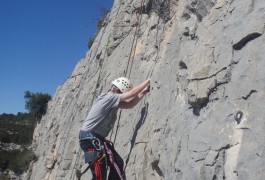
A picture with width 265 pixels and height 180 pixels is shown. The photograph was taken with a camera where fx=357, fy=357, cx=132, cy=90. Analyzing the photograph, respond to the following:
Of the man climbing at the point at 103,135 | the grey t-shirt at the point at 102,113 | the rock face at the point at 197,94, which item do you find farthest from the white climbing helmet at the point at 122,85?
the rock face at the point at 197,94

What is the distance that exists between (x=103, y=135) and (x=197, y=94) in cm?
243

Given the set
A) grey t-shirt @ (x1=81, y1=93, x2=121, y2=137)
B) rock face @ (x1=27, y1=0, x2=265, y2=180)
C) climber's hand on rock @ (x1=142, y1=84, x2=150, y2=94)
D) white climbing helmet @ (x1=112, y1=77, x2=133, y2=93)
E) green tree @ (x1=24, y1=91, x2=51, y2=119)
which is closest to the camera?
rock face @ (x1=27, y1=0, x2=265, y2=180)

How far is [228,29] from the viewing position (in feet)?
15.9

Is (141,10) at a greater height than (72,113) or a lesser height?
greater

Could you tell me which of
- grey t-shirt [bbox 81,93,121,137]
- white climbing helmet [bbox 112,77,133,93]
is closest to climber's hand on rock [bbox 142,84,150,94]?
white climbing helmet [bbox 112,77,133,93]

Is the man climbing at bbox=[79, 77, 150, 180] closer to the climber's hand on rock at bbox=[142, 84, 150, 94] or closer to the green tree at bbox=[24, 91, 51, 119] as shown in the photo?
the climber's hand on rock at bbox=[142, 84, 150, 94]

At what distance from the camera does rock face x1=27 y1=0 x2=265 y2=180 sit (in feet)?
13.1

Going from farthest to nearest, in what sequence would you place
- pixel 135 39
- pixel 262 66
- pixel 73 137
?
pixel 73 137 → pixel 135 39 → pixel 262 66

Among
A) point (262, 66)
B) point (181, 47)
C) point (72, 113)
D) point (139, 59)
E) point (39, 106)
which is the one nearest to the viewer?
point (262, 66)

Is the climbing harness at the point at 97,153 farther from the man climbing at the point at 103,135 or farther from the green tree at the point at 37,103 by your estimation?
the green tree at the point at 37,103

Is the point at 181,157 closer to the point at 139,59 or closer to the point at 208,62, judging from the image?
the point at 208,62

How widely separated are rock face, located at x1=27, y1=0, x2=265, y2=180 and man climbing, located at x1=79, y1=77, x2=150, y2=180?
1.06 ft

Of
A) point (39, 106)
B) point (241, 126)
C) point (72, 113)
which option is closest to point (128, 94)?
point (241, 126)

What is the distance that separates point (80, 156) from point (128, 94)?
397 centimetres
